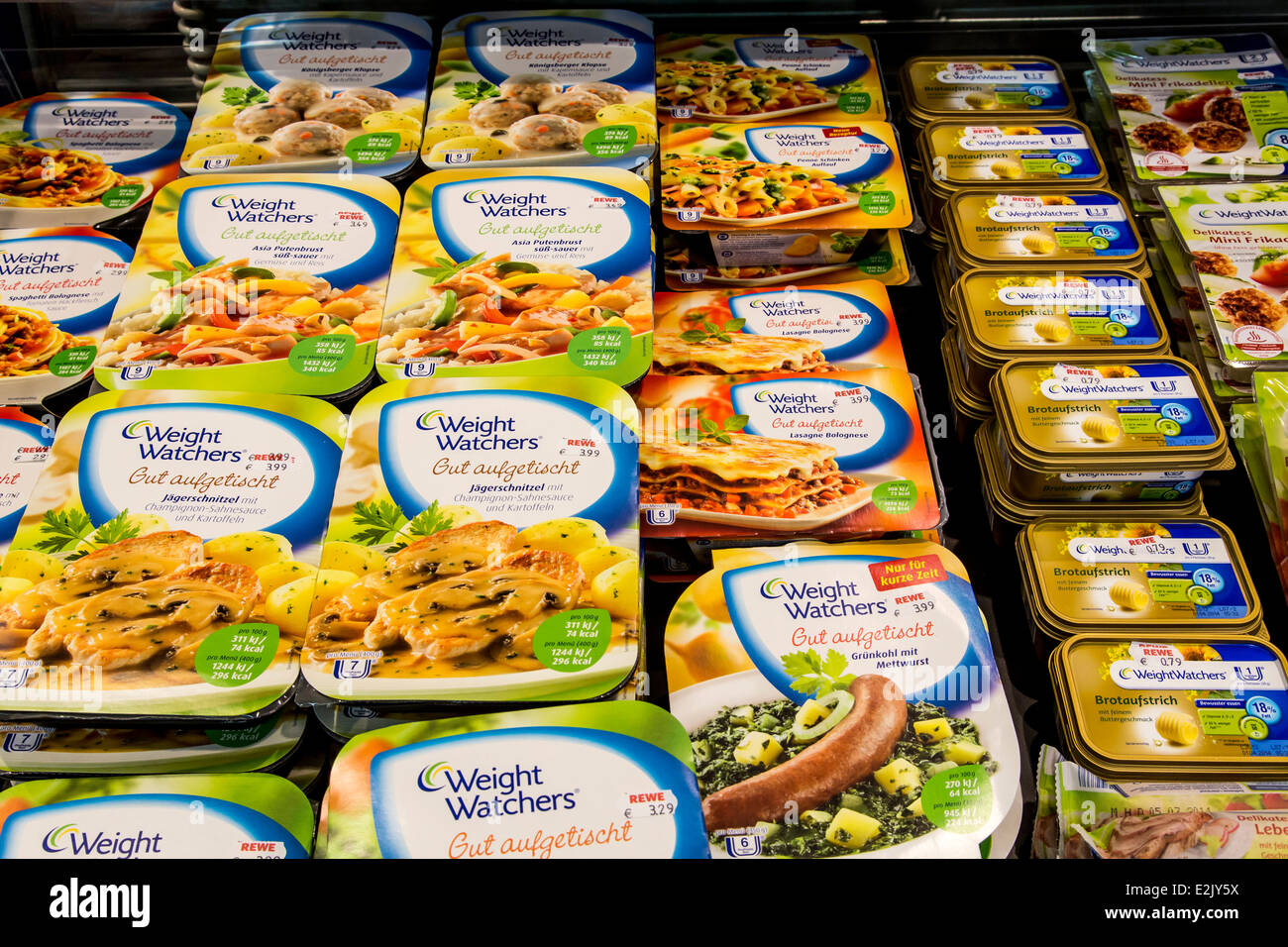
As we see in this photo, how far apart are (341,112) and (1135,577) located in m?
1.97

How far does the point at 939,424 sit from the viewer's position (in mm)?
2195

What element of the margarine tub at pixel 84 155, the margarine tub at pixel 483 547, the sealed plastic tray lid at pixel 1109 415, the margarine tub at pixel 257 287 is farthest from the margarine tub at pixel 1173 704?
the margarine tub at pixel 84 155

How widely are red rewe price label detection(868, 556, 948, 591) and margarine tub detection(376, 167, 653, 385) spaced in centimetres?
58

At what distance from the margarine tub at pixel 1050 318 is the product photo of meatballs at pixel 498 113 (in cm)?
107

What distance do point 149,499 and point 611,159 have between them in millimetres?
1211

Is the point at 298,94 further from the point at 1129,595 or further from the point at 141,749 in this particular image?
the point at 1129,595

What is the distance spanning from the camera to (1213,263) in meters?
2.21

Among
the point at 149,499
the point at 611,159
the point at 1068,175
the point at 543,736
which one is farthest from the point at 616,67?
the point at 543,736

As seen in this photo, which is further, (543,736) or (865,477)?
(865,477)

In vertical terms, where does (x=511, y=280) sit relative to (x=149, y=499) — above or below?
above

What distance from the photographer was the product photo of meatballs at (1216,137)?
2.43 m

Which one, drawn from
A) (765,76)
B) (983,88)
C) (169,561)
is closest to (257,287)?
(169,561)
